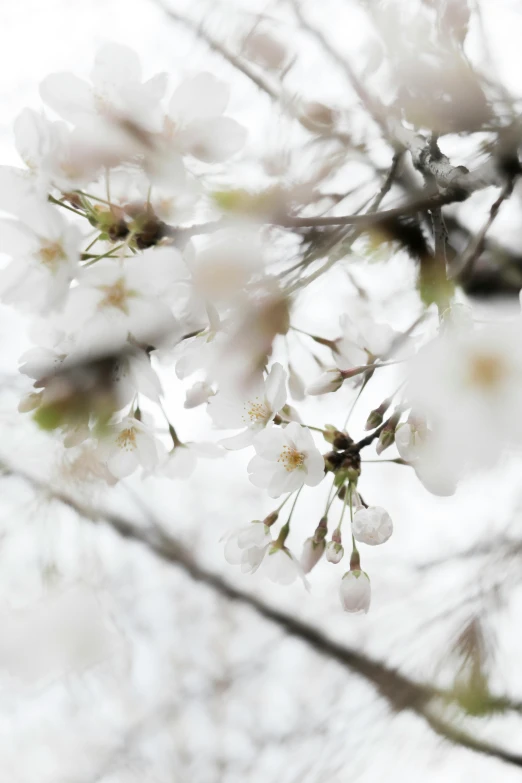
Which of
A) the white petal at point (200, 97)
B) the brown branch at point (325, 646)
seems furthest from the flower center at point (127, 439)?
the brown branch at point (325, 646)

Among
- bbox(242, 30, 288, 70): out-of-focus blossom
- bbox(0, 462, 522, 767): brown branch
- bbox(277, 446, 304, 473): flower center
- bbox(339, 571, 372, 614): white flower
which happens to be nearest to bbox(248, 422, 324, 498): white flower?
bbox(277, 446, 304, 473): flower center

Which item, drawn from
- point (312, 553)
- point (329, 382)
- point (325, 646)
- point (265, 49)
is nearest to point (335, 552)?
point (312, 553)

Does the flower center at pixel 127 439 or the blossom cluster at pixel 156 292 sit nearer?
the blossom cluster at pixel 156 292

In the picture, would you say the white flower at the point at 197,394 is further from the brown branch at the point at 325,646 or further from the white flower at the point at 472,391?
the brown branch at the point at 325,646

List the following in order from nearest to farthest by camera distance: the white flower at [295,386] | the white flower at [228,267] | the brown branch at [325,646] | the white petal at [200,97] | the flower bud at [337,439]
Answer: the white flower at [228,267] → the white petal at [200,97] → the flower bud at [337,439] → the white flower at [295,386] → the brown branch at [325,646]

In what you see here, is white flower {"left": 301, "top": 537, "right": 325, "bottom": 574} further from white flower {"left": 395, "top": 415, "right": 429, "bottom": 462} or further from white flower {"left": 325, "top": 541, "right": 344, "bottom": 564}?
white flower {"left": 395, "top": 415, "right": 429, "bottom": 462}

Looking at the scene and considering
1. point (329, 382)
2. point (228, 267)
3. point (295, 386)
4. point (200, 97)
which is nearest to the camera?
point (228, 267)

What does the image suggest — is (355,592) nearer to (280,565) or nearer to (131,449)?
(280,565)
